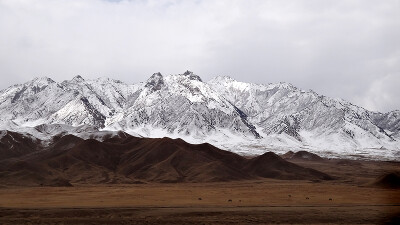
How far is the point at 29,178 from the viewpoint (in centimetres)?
13000

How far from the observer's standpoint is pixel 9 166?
139750mm

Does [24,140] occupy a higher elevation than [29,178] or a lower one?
higher

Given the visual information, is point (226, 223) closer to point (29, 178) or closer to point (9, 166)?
point (29, 178)

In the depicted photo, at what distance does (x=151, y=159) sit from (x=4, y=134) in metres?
64.6

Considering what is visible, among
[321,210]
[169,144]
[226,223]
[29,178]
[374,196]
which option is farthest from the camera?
[169,144]

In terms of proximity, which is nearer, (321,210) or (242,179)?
(321,210)

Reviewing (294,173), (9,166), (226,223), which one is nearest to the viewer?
(226,223)

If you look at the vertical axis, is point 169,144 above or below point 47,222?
above

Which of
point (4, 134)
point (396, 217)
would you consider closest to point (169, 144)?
point (4, 134)

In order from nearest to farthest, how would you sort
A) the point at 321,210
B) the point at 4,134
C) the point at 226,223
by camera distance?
the point at 226,223, the point at 321,210, the point at 4,134

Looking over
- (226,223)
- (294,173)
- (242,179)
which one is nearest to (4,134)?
(242,179)

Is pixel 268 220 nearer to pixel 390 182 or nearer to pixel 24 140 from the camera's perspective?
pixel 390 182

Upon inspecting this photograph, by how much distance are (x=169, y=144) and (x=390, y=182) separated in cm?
8072

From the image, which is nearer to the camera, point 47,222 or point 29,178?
point 47,222
